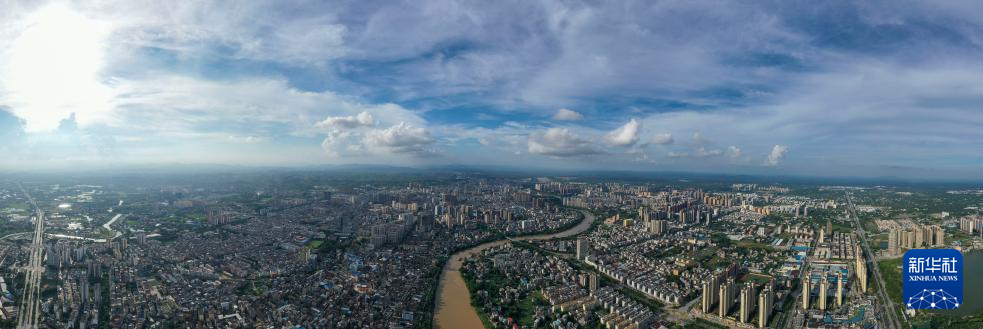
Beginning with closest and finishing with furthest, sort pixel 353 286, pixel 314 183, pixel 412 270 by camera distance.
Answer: pixel 353 286 < pixel 412 270 < pixel 314 183

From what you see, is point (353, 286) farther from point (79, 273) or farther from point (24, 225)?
point (24, 225)

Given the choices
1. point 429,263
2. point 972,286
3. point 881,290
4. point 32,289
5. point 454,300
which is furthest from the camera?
point 429,263

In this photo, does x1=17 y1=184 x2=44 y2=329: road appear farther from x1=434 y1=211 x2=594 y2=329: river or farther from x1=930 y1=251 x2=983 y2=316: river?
x1=930 y1=251 x2=983 y2=316: river

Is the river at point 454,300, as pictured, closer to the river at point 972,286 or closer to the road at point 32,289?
the road at point 32,289

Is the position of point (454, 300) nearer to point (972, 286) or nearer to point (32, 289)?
point (32, 289)

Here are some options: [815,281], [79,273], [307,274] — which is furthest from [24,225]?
[815,281]

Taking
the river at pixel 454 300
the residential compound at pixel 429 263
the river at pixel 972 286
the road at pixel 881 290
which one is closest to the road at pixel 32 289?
the residential compound at pixel 429 263

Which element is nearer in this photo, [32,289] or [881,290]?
[32,289]

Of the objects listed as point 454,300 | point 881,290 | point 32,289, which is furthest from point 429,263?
point 881,290
